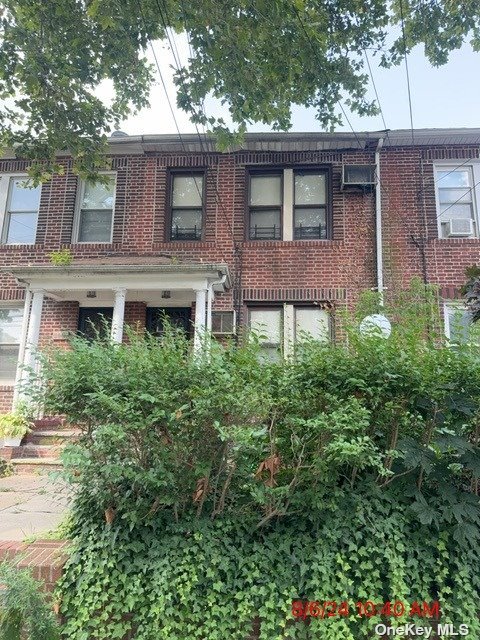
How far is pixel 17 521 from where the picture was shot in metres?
3.72

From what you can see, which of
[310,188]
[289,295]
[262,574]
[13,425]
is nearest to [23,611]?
[262,574]

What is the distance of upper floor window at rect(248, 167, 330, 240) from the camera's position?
8664 mm

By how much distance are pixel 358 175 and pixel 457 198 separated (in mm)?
1954

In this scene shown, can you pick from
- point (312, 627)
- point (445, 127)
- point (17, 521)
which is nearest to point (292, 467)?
point (312, 627)

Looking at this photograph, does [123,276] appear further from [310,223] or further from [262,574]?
[262,574]

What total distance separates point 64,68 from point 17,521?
16.0ft

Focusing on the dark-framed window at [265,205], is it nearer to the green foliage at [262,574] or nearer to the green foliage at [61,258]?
the green foliage at [61,258]

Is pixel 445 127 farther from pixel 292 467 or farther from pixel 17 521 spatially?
pixel 17 521

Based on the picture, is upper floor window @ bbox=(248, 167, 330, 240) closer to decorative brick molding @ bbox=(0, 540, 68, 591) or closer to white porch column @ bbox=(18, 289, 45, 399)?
white porch column @ bbox=(18, 289, 45, 399)

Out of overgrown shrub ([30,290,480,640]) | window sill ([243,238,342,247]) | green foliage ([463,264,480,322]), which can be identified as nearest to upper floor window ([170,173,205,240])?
window sill ([243,238,342,247])

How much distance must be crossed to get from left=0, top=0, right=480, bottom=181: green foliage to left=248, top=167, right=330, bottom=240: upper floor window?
2.87m

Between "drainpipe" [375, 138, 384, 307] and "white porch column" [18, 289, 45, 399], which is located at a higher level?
"drainpipe" [375, 138, 384, 307]

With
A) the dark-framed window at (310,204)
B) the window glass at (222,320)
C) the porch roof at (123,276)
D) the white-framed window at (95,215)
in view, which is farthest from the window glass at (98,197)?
the dark-framed window at (310,204)

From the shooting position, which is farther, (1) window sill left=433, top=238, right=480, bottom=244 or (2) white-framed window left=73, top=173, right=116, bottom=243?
(2) white-framed window left=73, top=173, right=116, bottom=243
